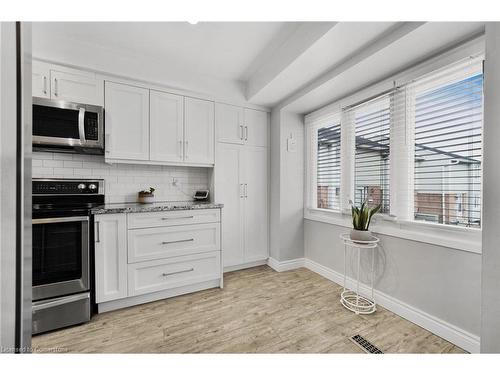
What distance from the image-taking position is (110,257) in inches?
→ 77.3

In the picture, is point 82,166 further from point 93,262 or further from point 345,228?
point 345,228

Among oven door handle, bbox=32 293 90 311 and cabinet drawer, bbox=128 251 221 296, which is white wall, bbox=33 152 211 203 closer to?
cabinet drawer, bbox=128 251 221 296

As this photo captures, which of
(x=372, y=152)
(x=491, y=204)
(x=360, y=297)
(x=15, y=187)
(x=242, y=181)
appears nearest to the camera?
(x=15, y=187)

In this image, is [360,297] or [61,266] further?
[360,297]

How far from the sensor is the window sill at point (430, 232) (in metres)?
1.51

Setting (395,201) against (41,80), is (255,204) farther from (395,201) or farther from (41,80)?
(41,80)

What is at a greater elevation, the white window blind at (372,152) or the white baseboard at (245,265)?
the white window blind at (372,152)

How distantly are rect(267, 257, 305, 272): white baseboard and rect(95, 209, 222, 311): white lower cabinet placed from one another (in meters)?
0.87

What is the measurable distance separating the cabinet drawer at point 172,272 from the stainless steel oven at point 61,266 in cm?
36

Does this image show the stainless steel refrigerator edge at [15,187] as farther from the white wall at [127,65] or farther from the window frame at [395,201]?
the white wall at [127,65]

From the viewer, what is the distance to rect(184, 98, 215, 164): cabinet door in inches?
102

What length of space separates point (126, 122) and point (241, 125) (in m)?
1.35

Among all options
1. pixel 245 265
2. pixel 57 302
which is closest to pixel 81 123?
pixel 57 302

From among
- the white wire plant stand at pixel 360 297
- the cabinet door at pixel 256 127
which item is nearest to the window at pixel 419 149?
the white wire plant stand at pixel 360 297
